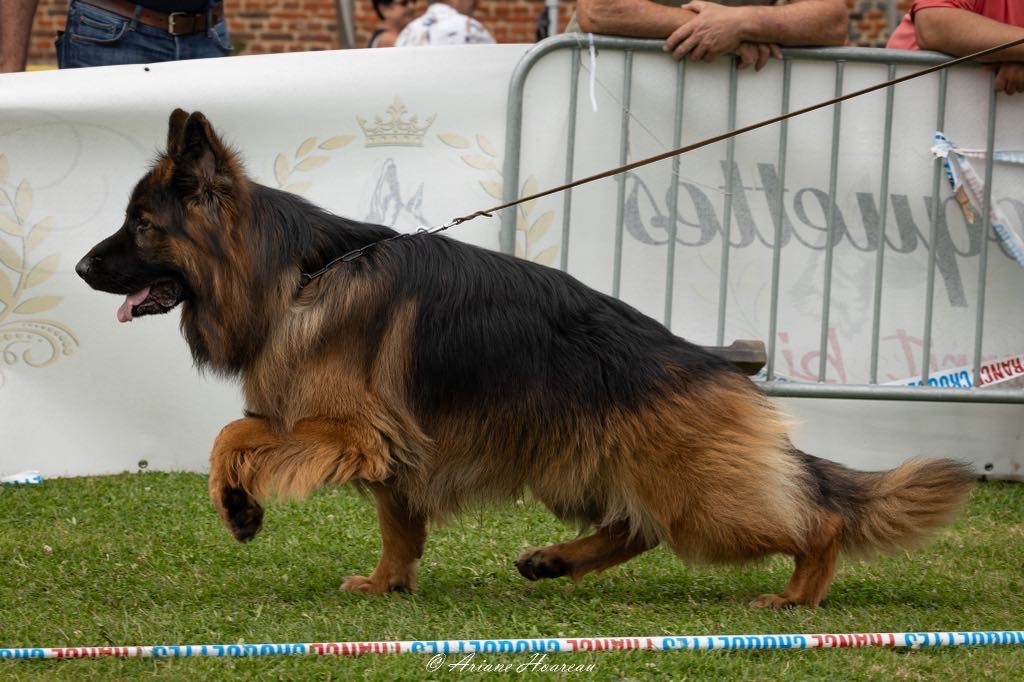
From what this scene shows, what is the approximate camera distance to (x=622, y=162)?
6215 millimetres

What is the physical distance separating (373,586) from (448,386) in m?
0.81

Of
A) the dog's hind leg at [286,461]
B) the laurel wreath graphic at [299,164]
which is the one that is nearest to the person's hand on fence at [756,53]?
the laurel wreath graphic at [299,164]

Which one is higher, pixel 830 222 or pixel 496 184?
pixel 496 184

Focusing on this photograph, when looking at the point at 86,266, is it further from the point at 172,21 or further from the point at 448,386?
the point at 172,21

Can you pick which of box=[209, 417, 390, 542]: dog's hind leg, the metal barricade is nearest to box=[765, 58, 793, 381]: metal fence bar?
the metal barricade

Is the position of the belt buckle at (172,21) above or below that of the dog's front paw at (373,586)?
above

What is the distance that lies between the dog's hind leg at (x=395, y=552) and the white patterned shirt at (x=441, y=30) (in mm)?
4426

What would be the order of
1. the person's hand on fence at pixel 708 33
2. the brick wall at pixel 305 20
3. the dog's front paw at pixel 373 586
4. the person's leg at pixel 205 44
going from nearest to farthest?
the dog's front paw at pixel 373 586 → the person's hand on fence at pixel 708 33 → the person's leg at pixel 205 44 → the brick wall at pixel 305 20

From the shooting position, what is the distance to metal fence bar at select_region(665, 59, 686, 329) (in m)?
6.15

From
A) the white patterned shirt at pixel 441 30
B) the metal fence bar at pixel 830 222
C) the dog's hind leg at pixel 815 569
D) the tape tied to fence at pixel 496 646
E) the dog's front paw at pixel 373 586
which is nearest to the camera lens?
the tape tied to fence at pixel 496 646

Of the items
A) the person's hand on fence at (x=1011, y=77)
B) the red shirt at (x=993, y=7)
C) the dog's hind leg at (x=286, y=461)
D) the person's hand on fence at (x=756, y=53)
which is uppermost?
the red shirt at (x=993, y=7)

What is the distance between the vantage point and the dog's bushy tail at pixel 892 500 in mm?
4281

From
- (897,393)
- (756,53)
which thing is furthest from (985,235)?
(756,53)

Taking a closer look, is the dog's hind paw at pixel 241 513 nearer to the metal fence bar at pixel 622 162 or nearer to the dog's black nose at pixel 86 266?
the dog's black nose at pixel 86 266
